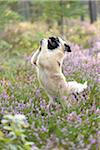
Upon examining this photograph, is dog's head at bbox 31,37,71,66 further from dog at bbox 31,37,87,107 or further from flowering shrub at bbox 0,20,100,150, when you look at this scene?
flowering shrub at bbox 0,20,100,150

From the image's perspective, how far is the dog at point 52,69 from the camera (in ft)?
16.6

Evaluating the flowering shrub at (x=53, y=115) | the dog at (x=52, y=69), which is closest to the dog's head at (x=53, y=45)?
the dog at (x=52, y=69)

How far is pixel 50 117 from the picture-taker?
4363 millimetres

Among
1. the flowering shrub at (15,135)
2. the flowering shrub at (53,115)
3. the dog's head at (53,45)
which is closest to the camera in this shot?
the flowering shrub at (15,135)

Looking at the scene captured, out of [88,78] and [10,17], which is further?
[10,17]

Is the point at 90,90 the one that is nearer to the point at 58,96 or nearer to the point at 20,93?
the point at 58,96

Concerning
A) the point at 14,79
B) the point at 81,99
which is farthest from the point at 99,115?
the point at 14,79

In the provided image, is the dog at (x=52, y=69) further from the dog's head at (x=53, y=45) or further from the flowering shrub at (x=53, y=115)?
the flowering shrub at (x=53, y=115)

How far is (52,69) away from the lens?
A: 507 centimetres

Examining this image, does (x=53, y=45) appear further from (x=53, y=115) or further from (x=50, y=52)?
(x=53, y=115)

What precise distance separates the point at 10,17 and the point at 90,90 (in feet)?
24.4

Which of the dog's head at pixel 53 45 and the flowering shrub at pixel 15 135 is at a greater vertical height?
the dog's head at pixel 53 45

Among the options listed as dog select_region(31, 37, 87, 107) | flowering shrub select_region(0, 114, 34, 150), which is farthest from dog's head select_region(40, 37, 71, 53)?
flowering shrub select_region(0, 114, 34, 150)

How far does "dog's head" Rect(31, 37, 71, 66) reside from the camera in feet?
Result: 16.6
